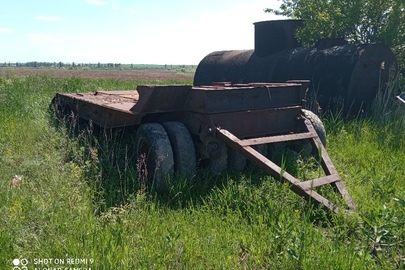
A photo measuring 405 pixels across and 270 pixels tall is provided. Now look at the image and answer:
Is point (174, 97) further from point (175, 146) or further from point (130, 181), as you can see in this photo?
point (130, 181)

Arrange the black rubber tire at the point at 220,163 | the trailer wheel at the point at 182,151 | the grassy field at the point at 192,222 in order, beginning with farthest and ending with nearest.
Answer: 1. the black rubber tire at the point at 220,163
2. the trailer wheel at the point at 182,151
3. the grassy field at the point at 192,222

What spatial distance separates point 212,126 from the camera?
409cm

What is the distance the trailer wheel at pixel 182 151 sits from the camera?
4.18 meters

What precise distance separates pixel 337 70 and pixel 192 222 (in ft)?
18.3

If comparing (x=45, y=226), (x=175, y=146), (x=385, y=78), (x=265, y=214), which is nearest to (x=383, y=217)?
(x=265, y=214)

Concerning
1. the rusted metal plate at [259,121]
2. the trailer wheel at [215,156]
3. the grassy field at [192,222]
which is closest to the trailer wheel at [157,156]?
the grassy field at [192,222]

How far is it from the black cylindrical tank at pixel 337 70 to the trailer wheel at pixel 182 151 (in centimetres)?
437

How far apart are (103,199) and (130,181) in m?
0.57

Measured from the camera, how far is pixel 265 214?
3408mm

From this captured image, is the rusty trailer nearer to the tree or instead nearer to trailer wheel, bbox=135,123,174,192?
trailer wheel, bbox=135,123,174,192

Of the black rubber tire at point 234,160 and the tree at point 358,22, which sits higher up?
the tree at point 358,22

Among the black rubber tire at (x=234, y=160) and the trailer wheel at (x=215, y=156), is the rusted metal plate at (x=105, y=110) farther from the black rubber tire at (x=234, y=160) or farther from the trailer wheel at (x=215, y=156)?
the black rubber tire at (x=234, y=160)

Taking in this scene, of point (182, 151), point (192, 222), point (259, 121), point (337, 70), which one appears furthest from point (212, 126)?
point (337, 70)

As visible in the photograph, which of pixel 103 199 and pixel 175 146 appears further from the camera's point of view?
pixel 175 146
